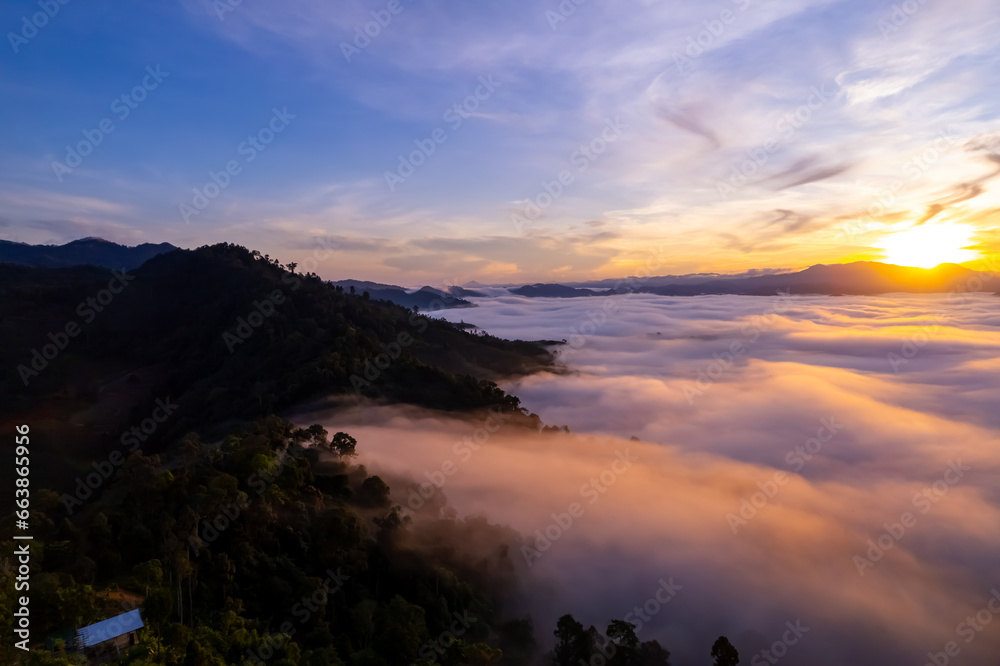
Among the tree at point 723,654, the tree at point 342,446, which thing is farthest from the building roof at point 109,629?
the tree at point 723,654

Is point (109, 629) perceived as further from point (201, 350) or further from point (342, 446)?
point (201, 350)

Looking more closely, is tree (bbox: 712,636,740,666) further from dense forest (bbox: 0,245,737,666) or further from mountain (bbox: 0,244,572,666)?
mountain (bbox: 0,244,572,666)

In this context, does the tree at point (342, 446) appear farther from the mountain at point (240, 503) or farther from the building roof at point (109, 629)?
the building roof at point (109, 629)

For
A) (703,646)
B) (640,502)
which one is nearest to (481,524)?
(703,646)

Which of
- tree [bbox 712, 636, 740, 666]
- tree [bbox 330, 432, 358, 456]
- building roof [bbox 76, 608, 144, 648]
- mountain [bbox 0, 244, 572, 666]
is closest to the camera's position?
building roof [bbox 76, 608, 144, 648]

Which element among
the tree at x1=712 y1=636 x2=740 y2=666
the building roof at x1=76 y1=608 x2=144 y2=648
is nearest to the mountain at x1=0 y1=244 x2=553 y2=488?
the building roof at x1=76 y1=608 x2=144 y2=648

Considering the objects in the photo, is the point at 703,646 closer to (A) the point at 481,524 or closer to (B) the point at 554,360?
(A) the point at 481,524

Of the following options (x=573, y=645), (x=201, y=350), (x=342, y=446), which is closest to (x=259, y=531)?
(x=342, y=446)
